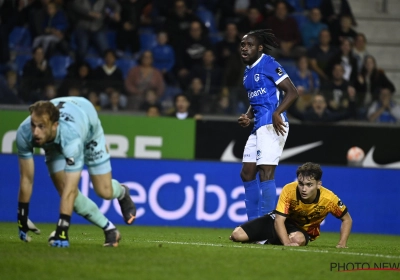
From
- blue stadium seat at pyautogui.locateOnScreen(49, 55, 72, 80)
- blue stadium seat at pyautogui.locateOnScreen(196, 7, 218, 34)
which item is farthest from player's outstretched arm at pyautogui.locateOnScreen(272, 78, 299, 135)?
blue stadium seat at pyautogui.locateOnScreen(196, 7, 218, 34)

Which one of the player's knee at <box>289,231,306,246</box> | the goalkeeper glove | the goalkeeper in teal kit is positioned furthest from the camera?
the player's knee at <box>289,231,306,246</box>

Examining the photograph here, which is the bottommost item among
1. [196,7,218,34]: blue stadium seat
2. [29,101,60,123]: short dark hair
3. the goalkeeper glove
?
the goalkeeper glove

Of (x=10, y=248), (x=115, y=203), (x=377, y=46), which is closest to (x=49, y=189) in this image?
(x=115, y=203)

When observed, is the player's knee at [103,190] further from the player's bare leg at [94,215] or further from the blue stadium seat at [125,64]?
the blue stadium seat at [125,64]

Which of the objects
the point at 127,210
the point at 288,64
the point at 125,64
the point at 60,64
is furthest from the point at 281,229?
the point at 288,64

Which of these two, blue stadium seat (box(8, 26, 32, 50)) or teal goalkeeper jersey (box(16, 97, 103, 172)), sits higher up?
blue stadium seat (box(8, 26, 32, 50))

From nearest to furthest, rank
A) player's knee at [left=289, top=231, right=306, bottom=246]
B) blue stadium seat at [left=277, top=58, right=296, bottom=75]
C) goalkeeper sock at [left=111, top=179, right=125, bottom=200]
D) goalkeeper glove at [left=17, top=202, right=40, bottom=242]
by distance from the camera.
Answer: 1. goalkeeper glove at [left=17, top=202, right=40, bottom=242]
2. goalkeeper sock at [left=111, top=179, right=125, bottom=200]
3. player's knee at [left=289, top=231, right=306, bottom=246]
4. blue stadium seat at [left=277, top=58, right=296, bottom=75]

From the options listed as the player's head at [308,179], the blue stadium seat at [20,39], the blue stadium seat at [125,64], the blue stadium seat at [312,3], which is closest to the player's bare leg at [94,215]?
the player's head at [308,179]

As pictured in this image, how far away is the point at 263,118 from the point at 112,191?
2658mm

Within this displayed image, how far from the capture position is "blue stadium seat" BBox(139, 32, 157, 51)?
1730 centimetres

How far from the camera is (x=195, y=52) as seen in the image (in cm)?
1669

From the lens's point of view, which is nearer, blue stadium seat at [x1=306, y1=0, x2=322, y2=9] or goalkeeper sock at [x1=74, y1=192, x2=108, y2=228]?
goalkeeper sock at [x1=74, y1=192, x2=108, y2=228]

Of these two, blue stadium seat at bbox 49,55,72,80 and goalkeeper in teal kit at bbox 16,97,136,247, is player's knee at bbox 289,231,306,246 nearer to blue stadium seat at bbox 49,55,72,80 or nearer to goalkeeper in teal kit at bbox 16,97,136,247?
goalkeeper in teal kit at bbox 16,97,136,247

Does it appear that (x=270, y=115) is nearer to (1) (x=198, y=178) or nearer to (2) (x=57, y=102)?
(2) (x=57, y=102)
